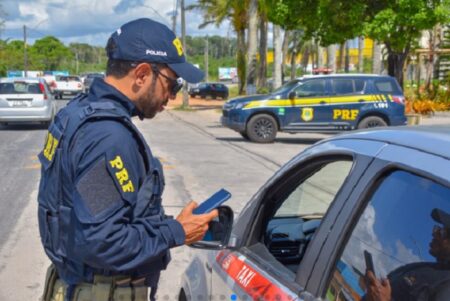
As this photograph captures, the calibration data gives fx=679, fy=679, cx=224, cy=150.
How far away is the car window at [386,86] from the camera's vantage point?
17250mm

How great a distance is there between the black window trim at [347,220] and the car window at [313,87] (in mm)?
15190

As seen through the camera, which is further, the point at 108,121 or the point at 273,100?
the point at 273,100

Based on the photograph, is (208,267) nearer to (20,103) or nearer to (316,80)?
(316,80)

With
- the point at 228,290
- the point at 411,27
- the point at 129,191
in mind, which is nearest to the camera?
the point at 129,191

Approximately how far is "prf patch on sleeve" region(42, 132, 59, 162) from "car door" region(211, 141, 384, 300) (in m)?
0.89

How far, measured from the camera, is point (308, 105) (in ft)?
57.0

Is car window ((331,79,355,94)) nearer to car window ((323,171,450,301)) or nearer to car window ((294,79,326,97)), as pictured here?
car window ((294,79,326,97))

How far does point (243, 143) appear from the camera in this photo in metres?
17.9

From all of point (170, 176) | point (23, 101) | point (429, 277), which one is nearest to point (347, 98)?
point (170, 176)

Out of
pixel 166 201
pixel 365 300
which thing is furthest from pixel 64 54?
pixel 365 300

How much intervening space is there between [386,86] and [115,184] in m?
15.8

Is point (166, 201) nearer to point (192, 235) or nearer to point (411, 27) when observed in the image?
point (192, 235)

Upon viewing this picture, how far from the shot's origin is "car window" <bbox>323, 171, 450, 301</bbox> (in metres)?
1.87

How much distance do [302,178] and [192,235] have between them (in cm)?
62
